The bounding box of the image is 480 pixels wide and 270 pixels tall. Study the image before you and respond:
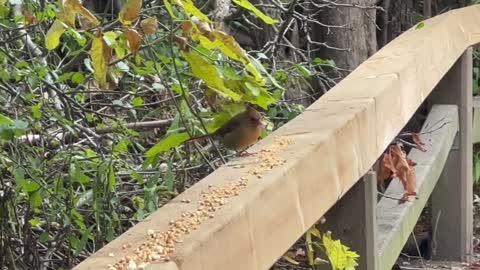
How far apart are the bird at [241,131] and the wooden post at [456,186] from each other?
1037 millimetres

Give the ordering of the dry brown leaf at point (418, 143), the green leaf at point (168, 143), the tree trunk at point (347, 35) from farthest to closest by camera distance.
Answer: the tree trunk at point (347, 35)
the dry brown leaf at point (418, 143)
the green leaf at point (168, 143)

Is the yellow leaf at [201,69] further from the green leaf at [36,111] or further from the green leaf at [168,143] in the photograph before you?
the green leaf at [36,111]

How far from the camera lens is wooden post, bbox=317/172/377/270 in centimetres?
178

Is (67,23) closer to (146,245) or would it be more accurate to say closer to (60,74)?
(146,245)

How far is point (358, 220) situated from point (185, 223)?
771 millimetres

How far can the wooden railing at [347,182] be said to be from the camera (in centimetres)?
106

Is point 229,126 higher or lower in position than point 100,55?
lower

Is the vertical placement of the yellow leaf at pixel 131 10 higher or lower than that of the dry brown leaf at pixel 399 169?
higher

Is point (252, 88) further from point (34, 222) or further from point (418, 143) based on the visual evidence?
point (418, 143)

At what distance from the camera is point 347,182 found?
5.12 feet

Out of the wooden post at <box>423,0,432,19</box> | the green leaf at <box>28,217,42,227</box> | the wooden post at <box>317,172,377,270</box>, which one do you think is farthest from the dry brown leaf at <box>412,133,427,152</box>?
the wooden post at <box>423,0,432,19</box>

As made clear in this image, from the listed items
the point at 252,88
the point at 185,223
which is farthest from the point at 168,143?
the point at 185,223

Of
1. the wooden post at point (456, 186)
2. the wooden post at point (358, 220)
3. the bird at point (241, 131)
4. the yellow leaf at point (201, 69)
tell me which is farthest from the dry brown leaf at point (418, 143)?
the yellow leaf at point (201, 69)

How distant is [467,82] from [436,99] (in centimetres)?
12
